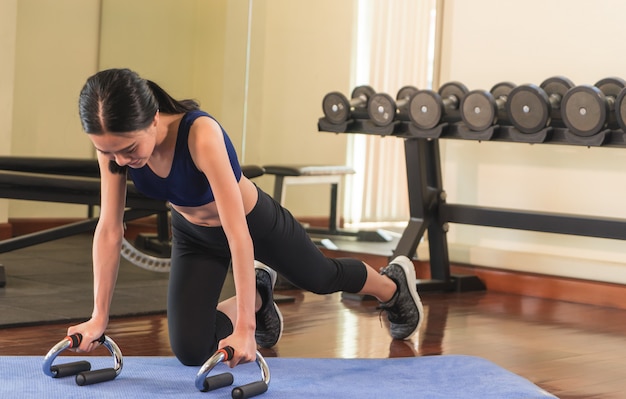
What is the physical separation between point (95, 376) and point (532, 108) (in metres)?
2.17

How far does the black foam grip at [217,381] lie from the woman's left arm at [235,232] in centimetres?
20

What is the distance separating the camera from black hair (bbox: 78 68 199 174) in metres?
1.92

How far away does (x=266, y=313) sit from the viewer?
283 centimetres

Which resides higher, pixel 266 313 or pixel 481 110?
pixel 481 110

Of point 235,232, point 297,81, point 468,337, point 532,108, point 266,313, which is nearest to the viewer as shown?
point 235,232

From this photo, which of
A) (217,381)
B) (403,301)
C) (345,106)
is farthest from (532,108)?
(217,381)

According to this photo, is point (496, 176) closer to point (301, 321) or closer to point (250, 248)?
point (301, 321)

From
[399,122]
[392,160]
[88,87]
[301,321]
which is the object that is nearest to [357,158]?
[392,160]

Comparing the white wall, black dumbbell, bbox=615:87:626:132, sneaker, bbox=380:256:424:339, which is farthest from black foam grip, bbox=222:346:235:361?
the white wall

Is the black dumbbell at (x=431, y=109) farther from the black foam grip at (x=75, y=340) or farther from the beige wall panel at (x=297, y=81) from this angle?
the black foam grip at (x=75, y=340)

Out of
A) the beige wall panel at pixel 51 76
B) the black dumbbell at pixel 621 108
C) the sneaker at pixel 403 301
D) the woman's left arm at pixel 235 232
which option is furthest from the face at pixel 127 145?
the beige wall panel at pixel 51 76

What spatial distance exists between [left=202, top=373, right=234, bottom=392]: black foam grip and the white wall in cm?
235

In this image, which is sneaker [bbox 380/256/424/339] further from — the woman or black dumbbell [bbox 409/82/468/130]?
black dumbbell [bbox 409/82/468/130]

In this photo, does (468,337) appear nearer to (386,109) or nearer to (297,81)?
(386,109)
